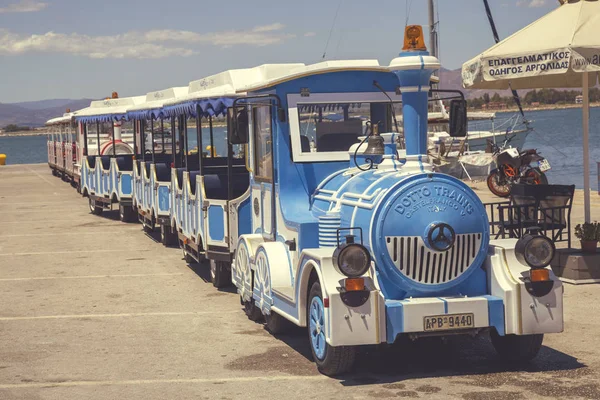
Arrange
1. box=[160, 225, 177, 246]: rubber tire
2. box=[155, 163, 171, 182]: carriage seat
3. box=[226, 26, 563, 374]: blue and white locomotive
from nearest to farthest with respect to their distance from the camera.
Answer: box=[226, 26, 563, 374]: blue and white locomotive, box=[160, 225, 177, 246]: rubber tire, box=[155, 163, 171, 182]: carriage seat

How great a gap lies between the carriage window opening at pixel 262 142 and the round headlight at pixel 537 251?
2.96 m

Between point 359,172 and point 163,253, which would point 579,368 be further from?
point 163,253

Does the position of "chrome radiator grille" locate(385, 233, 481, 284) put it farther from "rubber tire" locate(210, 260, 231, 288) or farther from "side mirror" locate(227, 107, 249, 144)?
"rubber tire" locate(210, 260, 231, 288)

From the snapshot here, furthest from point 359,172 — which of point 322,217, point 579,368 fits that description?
point 579,368

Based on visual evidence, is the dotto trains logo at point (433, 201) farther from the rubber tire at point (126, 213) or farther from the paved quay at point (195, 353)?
the rubber tire at point (126, 213)

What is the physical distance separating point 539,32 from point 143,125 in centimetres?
989

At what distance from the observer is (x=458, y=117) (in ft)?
28.3

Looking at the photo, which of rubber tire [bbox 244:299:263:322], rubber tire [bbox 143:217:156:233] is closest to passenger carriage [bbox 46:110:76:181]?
rubber tire [bbox 143:217:156:233]

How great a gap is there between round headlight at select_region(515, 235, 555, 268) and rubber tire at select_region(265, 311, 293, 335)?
8.70ft

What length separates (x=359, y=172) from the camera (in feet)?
29.1

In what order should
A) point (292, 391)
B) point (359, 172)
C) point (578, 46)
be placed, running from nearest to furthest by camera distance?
point (292, 391) < point (359, 172) < point (578, 46)

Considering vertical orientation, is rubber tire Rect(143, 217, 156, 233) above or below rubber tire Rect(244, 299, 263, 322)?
above

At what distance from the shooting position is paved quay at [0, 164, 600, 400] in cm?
743

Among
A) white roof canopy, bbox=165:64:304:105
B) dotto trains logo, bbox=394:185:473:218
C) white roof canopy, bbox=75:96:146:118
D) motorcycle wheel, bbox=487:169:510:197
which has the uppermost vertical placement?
white roof canopy, bbox=75:96:146:118
